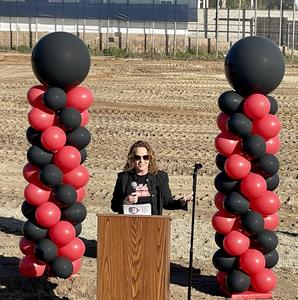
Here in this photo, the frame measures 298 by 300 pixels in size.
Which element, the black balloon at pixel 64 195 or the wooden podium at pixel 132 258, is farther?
the black balloon at pixel 64 195

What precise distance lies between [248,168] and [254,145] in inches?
10.0

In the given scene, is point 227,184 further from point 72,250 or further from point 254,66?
point 72,250

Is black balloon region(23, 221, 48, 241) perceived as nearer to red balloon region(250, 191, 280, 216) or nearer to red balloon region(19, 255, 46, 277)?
red balloon region(19, 255, 46, 277)

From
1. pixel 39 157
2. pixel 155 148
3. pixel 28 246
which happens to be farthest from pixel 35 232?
pixel 155 148

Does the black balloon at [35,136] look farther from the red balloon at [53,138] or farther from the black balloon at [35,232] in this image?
the black balloon at [35,232]

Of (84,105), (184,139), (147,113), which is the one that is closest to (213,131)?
(184,139)

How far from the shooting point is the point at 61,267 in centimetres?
997

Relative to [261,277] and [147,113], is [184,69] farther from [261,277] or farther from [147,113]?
[261,277]

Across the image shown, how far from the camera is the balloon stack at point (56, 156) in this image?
9.83 meters

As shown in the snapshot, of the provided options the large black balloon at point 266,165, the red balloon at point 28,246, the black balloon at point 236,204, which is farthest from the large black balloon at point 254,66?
the red balloon at point 28,246

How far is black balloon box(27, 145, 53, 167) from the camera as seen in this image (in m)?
9.92

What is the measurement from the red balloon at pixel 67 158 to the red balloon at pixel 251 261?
2045 millimetres

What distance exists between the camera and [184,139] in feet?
70.7

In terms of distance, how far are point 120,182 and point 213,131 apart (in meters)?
13.6
